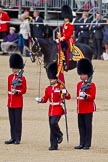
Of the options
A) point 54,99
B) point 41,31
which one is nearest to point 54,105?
point 54,99

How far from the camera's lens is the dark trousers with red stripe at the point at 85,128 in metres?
14.7

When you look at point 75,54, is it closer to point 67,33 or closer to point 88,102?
point 67,33

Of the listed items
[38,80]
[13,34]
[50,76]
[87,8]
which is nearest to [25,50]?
[13,34]

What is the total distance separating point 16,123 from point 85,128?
1277mm

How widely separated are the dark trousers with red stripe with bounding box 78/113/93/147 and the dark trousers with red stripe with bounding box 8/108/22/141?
115 cm

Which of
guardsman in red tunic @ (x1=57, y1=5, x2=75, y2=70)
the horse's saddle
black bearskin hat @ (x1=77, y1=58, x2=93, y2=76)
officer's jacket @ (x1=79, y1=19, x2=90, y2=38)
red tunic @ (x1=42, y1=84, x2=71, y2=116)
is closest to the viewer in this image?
red tunic @ (x1=42, y1=84, x2=71, y2=116)

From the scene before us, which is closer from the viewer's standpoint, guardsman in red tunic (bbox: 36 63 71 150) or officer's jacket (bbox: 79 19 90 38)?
guardsman in red tunic (bbox: 36 63 71 150)

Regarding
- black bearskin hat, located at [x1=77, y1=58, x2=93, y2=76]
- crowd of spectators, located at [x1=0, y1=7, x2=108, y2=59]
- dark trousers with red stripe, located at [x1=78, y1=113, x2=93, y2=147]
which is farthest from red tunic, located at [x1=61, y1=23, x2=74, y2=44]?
dark trousers with red stripe, located at [x1=78, y1=113, x2=93, y2=147]

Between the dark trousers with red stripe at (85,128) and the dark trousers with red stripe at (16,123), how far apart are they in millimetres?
1152

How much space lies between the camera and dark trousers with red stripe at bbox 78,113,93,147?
1467 centimetres

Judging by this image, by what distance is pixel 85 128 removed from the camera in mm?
14758

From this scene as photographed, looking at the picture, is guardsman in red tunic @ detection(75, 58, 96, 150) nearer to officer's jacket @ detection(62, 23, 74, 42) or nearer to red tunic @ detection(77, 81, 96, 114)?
red tunic @ detection(77, 81, 96, 114)

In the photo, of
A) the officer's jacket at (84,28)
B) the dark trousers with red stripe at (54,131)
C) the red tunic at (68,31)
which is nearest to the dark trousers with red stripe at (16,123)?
the dark trousers with red stripe at (54,131)

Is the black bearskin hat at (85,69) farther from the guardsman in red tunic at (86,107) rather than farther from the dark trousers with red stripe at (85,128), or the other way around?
the dark trousers with red stripe at (85,128)
